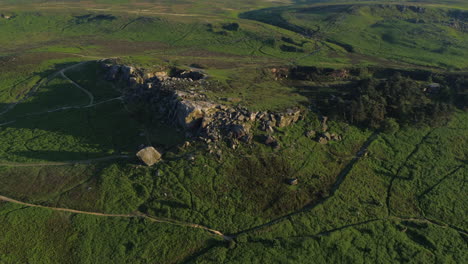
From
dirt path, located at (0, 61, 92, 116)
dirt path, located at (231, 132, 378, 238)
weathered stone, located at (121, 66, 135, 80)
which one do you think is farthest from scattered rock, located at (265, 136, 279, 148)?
dirt path, located at (0, 61, 92, 116)

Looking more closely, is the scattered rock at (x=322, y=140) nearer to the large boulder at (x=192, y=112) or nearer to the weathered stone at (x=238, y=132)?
the weathered stone at (x=238, y=132)

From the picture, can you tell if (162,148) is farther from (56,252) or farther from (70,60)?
(70,60)

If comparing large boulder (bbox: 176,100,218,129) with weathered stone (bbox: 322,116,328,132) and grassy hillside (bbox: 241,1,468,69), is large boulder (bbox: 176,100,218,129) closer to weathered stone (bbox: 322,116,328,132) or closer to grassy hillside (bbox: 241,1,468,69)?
weathered stone (bbox: 322,116,328,132)

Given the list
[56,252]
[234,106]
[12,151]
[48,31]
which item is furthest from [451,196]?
[48,31]

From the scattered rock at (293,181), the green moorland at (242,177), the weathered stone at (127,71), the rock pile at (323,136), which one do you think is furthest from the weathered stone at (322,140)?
the weathered stone at (127,71)

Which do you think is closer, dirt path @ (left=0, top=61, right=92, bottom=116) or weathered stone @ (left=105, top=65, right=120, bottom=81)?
dirt path @ (left=0, top=61, right=92, bottom=116)

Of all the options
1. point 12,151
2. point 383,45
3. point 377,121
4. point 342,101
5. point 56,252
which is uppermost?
point 383,45
